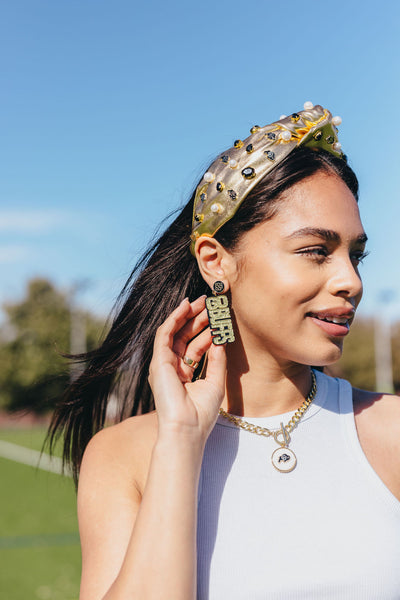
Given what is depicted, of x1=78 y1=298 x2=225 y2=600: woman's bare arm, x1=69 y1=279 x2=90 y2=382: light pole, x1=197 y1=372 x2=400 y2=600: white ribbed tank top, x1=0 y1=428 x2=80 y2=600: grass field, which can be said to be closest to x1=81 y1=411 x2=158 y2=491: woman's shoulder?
x1=78 y1=298 x2=225 y2=600: woman's bare arm

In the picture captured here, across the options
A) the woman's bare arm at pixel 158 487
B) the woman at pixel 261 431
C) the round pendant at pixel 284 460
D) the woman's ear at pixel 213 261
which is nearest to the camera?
the woman's bare arm at pixel 158 487

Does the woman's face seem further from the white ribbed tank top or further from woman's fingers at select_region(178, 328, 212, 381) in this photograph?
the white ribbed tank top

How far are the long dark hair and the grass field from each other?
7.10 ft

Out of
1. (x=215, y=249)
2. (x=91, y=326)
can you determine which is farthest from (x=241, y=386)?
(x=91, y=326)

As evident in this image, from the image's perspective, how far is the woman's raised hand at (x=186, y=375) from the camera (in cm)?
235

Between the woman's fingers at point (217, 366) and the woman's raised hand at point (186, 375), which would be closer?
the woman's raised hand at point (186, 375)

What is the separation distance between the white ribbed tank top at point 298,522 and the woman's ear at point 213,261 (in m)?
0.61

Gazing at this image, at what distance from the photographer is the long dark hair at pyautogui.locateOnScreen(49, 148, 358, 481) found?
2689 mm

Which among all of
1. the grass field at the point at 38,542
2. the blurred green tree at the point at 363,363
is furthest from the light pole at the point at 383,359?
the grass field at the point at 38,542

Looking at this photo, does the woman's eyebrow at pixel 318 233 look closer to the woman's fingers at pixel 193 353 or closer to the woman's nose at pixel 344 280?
the woman's nose at pixel 344 280

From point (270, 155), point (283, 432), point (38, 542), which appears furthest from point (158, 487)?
point (38, 542)

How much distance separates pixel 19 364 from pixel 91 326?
7.94 meters

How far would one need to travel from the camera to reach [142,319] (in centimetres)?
314

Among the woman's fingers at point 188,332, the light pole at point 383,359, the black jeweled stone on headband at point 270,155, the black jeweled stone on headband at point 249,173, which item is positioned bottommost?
the woman's fingers at point 188,332
